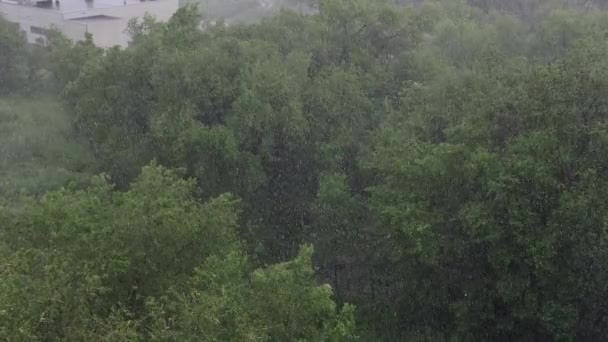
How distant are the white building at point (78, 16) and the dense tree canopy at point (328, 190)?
12896 mm

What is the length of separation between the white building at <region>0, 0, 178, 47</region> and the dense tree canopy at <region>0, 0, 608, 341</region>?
12.9 metres

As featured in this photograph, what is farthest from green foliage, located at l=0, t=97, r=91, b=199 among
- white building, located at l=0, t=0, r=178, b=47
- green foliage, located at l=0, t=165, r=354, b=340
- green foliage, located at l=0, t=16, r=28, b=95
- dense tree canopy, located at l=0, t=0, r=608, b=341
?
green foliage, located at l=0, t=165, r=354, b=340

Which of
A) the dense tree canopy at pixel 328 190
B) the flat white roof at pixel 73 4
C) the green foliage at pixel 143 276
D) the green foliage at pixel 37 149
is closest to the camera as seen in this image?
the green foliage at pixel 143 276

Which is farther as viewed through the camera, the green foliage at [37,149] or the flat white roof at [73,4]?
the flat white roof at [73,4]

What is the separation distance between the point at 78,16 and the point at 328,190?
24.9m

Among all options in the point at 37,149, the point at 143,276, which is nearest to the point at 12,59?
the point at 37,149

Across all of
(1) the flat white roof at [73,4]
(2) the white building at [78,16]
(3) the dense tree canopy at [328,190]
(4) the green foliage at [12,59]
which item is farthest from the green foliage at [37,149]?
(1) the flat white roof at [73,4]

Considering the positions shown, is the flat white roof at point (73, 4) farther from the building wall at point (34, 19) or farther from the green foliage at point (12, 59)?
the green foliage at point (12, 59)

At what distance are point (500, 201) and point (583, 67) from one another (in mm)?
2923

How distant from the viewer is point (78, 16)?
1419 inches

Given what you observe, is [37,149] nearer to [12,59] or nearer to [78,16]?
[12,59]

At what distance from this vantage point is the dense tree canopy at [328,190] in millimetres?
9766

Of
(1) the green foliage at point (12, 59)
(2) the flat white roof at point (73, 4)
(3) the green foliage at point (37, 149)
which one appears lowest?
(3) the green foliage at point (37, 149)

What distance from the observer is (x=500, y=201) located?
12672mm
